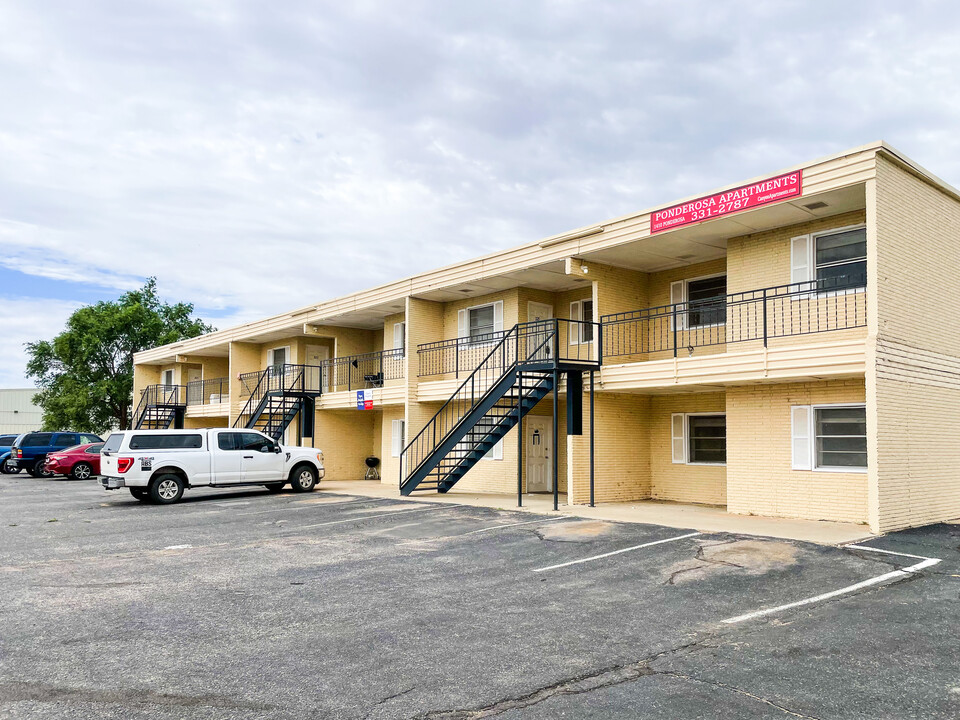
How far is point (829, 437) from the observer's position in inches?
567

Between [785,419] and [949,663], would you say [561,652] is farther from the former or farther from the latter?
[785,419]

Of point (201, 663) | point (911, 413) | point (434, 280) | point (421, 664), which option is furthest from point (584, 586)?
point (434, 280)

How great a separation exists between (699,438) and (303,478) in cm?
1064

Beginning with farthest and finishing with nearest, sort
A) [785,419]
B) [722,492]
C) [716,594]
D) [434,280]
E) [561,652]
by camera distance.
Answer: [434,280], [722,492], [785,419], [716,594], [561,652]

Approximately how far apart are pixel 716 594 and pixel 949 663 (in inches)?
106

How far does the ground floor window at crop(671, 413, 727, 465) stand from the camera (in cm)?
1775

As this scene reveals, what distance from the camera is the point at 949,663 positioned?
20.3ft

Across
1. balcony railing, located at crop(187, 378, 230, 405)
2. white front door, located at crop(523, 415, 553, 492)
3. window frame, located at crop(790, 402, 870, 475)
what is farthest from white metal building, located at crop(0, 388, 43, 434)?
window frame, located at crop(790, 402, 870, 475)

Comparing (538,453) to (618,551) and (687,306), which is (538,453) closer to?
(687,306)

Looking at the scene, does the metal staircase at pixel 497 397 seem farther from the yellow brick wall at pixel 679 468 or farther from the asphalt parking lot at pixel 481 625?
the asphalt parking lot at pixel 481 625

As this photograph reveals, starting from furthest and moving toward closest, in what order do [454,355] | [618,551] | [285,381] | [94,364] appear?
1. [94,364]
2. [285,381]
3. [454,355]
4. [618,551]

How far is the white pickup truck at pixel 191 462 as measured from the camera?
60.4 ft

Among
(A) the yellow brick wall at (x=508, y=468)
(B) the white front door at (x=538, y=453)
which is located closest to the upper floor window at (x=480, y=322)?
(A) the yellow brick wall at (x=508, y=468)

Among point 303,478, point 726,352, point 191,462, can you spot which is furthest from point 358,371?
point 726,352
